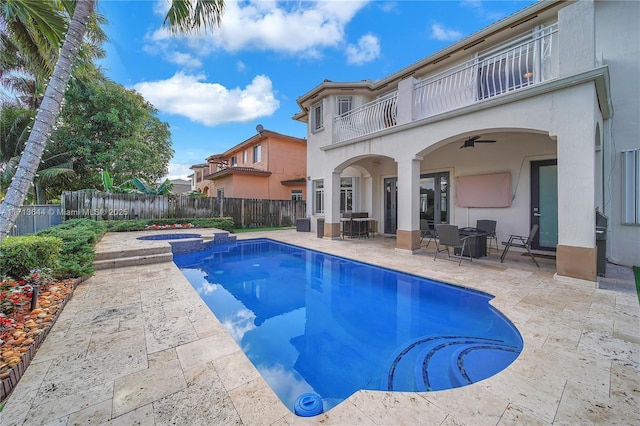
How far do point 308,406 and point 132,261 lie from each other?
23.2 ft

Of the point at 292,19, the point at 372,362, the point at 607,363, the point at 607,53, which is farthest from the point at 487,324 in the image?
the point at 292,19

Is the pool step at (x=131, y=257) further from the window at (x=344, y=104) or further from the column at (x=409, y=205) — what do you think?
the window at (x=344, y=104)

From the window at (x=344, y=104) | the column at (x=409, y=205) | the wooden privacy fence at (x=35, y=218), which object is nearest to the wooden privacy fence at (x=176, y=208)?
the wooden privacy fence at (x=35, y=218)

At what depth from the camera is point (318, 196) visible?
14984mm

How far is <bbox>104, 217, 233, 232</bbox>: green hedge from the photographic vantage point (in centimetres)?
1258

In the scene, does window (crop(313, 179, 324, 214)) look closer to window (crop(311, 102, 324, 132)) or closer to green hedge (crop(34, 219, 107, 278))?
window (crop(311, 102, 324, 132))

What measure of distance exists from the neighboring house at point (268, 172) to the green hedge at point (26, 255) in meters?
14.9

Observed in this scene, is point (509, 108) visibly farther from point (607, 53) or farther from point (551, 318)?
point (551, 318)

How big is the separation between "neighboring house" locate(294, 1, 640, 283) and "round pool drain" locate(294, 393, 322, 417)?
20.3 feet

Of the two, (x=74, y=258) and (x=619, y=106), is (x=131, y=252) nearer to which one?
(x=74, y=258)

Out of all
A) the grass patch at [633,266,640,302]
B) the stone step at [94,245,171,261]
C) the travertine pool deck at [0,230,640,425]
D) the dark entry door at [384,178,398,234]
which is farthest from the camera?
the dark entry door at [384,178,398,234]

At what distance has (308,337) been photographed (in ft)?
13.4

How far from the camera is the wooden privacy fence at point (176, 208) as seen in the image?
12.9 m

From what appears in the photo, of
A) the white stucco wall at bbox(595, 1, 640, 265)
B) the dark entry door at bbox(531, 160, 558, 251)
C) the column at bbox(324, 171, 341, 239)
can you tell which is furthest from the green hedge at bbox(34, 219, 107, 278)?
the white stucco wall at bbox(595, 1, 640, 265)
